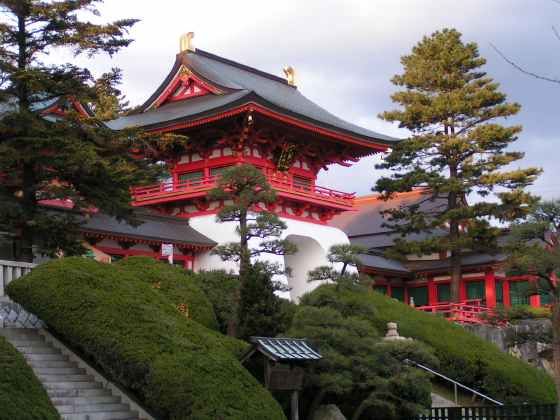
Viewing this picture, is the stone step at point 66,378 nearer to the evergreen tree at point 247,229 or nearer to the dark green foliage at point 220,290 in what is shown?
the evergreen tree at point 247,229

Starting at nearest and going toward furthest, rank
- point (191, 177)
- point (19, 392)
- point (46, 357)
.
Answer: point (19, 392)
point (46, 357)
point (191, 177)

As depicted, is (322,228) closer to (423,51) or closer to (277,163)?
(277,163)

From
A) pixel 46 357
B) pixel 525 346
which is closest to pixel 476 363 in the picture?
pixel 525 346

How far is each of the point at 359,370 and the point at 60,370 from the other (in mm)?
5820

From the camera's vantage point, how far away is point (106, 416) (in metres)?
14.7

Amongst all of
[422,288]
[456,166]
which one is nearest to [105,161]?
[456,166]

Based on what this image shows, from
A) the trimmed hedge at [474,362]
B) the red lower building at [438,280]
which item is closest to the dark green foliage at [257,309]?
the trimmed hedge at [474,362]

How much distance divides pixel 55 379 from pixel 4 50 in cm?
861

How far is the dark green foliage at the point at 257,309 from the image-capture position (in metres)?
19.0

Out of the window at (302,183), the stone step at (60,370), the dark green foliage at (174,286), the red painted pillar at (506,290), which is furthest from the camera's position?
the red painted pillar at (506,290)

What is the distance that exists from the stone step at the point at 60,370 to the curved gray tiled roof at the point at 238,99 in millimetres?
13715

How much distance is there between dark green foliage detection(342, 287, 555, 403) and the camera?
23.3m

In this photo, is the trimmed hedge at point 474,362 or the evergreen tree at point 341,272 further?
the trimmed hedge at point 474,362

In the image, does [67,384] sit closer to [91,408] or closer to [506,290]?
[91,408]
